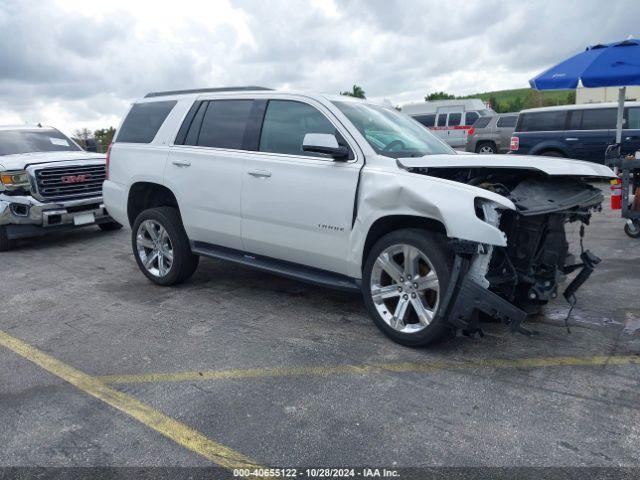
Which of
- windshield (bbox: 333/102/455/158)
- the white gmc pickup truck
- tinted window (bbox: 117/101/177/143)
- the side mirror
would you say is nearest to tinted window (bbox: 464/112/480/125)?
the white gmc pickup truck

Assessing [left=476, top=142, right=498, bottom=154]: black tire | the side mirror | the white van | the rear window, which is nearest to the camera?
the side mirror

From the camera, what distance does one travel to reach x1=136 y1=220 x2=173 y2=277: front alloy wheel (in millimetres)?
5961

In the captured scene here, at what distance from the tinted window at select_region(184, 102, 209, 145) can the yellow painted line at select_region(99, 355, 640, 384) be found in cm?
257

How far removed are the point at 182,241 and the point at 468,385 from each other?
10.8 feet

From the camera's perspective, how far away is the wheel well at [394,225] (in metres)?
4.15

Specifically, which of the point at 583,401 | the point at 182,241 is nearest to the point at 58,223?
the point at 182,241

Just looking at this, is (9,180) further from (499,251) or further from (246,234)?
(499,251)

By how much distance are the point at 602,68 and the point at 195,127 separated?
245 inches

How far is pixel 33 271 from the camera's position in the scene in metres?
7.16

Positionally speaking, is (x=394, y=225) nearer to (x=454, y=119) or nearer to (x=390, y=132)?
(x=390, y=132)

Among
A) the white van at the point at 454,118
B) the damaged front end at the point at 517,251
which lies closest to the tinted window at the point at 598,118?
the white van at the point at 454,118

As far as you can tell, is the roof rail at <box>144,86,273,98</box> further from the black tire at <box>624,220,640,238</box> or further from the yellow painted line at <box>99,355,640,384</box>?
the black tire at <box>624,220,640,238</box>

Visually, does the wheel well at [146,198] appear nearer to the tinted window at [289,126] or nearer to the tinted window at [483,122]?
the tinted window at [289,126]

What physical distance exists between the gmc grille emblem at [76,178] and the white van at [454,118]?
15.5m
